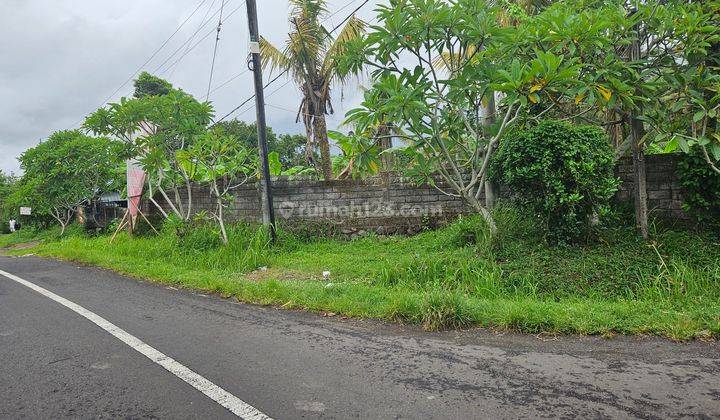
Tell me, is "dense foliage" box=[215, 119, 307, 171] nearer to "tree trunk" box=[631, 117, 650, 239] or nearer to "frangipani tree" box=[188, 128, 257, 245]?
"frangipani tree" box=[188, 128, 257, 245]

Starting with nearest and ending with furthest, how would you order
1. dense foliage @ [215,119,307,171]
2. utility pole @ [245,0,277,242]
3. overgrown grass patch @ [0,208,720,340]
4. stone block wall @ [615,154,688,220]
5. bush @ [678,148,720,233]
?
overgrown grass patch @ [0,208,720,340], bush @ [678,148,720,233], stone block wall @ [615,154,688,220], utility pole @ [245,0,277,242], dense foliage @ [215,119,307,171]

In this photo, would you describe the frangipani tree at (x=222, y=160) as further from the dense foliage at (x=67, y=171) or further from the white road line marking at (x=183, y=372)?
the dense foliage at (x=67, y=171)

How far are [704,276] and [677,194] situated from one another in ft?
7.23

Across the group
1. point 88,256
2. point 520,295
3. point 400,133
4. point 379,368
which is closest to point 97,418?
point 379,368

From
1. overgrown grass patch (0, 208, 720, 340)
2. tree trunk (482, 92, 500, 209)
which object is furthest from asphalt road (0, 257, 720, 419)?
tree trunk (482, 92, 500, 209)

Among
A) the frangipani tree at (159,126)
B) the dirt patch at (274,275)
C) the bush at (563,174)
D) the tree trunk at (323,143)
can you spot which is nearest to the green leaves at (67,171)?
the frangipani tree at (159,126)

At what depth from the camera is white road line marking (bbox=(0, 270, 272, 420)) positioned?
2957 mm

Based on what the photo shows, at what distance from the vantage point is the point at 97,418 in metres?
2.93

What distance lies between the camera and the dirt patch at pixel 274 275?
7.58 m

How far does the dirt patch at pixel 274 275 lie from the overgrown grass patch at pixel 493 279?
35 mm

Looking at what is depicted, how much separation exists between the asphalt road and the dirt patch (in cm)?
225

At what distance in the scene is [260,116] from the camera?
9.84 meters

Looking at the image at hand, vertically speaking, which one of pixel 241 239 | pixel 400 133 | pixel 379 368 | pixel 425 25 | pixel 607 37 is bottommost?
pixel 379 368

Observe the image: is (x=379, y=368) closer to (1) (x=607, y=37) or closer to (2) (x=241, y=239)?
(1) (x=607, y=37)
